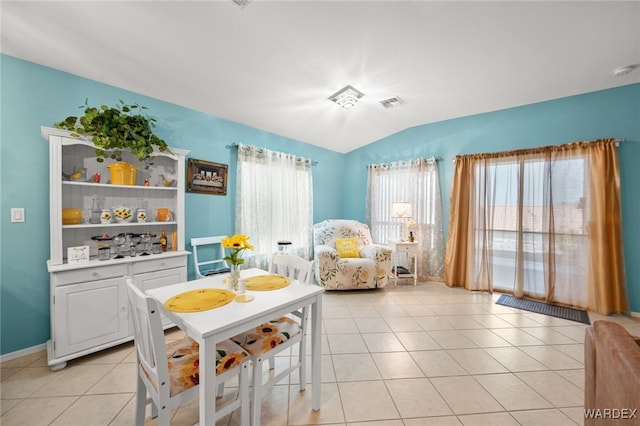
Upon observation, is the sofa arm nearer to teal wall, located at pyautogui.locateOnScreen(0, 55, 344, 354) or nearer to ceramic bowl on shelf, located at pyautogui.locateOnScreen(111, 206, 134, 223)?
ceramic bowl on shelf, located at pyautogui.locateOnScreen(111, 206, 134, 223)

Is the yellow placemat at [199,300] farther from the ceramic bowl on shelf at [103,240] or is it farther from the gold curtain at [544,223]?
the gold curtain at [544,223]

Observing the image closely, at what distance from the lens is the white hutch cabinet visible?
1788 millimetres

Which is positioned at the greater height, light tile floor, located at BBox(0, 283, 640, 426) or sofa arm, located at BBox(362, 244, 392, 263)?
sofa arm, located at BBox(362, 244, 392, 263)

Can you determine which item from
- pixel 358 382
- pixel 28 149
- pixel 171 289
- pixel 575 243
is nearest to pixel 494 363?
pixel 358 382

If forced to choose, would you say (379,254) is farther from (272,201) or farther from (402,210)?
(272,201)

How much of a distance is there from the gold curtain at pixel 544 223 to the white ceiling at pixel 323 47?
82 centimetres

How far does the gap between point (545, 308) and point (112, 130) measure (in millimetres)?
4933

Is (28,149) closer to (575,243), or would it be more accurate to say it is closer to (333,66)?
(333,66)

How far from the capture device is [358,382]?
67.4 inches

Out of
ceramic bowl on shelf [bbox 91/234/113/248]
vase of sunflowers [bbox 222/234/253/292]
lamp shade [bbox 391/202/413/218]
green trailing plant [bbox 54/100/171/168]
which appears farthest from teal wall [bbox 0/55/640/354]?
vase of sunflowers [bbox 222/234/253/292]

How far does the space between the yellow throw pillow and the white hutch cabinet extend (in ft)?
7.28

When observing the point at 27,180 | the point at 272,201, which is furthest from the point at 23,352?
the point at 272,201

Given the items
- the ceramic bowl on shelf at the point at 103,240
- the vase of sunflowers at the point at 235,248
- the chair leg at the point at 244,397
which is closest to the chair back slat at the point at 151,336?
the chair leg at the point at 244,397

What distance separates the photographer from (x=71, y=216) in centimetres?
199
